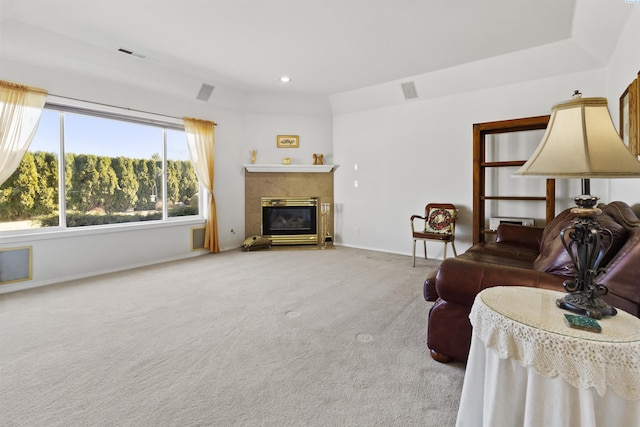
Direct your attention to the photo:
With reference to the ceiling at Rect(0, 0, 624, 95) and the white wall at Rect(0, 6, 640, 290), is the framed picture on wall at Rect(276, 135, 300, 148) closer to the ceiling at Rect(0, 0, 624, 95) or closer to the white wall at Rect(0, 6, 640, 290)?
the white wall at Rect(0, 6, 640, 290)

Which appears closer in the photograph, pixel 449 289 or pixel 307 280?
pixel 449 289

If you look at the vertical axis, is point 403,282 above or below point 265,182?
below

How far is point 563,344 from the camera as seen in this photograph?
1006 millimetres

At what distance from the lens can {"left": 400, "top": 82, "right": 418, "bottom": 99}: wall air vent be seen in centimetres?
497

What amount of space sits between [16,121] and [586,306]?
4997 mm

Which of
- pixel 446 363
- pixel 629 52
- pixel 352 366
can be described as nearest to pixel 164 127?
pixel 352 366

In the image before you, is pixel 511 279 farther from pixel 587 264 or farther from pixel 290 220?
pixel 290 220

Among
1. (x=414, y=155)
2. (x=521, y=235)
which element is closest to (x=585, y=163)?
(x=521, y=235)

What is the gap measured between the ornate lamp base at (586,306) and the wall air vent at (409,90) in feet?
14.5

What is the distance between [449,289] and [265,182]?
479 centimetres

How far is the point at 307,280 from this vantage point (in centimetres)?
385

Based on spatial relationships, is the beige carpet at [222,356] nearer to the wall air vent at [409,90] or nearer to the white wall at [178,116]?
the white wall at [178,116]

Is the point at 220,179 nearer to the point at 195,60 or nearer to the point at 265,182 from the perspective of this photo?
the point at 265,182

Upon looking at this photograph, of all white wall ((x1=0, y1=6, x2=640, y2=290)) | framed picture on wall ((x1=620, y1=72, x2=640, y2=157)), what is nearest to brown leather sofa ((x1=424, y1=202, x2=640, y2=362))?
framed picture on wall ((x1=620, y1=72, x2=640, y2=157))
